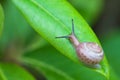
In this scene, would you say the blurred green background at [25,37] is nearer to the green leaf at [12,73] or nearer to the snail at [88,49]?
the green leaf at [12,73]

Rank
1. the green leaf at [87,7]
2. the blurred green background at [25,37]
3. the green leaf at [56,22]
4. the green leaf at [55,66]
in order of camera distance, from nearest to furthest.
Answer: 1. the green leaf at [56,22]
2. the green leaf at [55,66]
3. the blurred green background at [25,37]
4. the green leaf at [87,7]

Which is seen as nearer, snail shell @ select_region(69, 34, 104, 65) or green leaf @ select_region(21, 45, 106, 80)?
snail shell @ select_region(69, 34, 104, 65)

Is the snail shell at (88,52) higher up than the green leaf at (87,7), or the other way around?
the green leaf at (87,7)

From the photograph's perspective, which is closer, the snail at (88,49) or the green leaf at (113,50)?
the snail at (88,49)

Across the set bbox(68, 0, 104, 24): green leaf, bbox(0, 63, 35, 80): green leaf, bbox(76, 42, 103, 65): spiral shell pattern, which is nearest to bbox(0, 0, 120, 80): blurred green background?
bbox(68, 0, 104, 24): green leaf

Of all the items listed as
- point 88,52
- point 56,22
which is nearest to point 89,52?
point 88,52

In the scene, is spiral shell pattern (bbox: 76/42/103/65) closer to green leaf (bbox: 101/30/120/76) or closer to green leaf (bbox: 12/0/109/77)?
green leaf (bbox: 12/0/109/77)

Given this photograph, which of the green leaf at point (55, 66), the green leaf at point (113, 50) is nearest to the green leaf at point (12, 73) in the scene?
the green leaf at point (55, 66)

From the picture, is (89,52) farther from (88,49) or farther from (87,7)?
(87,7)
